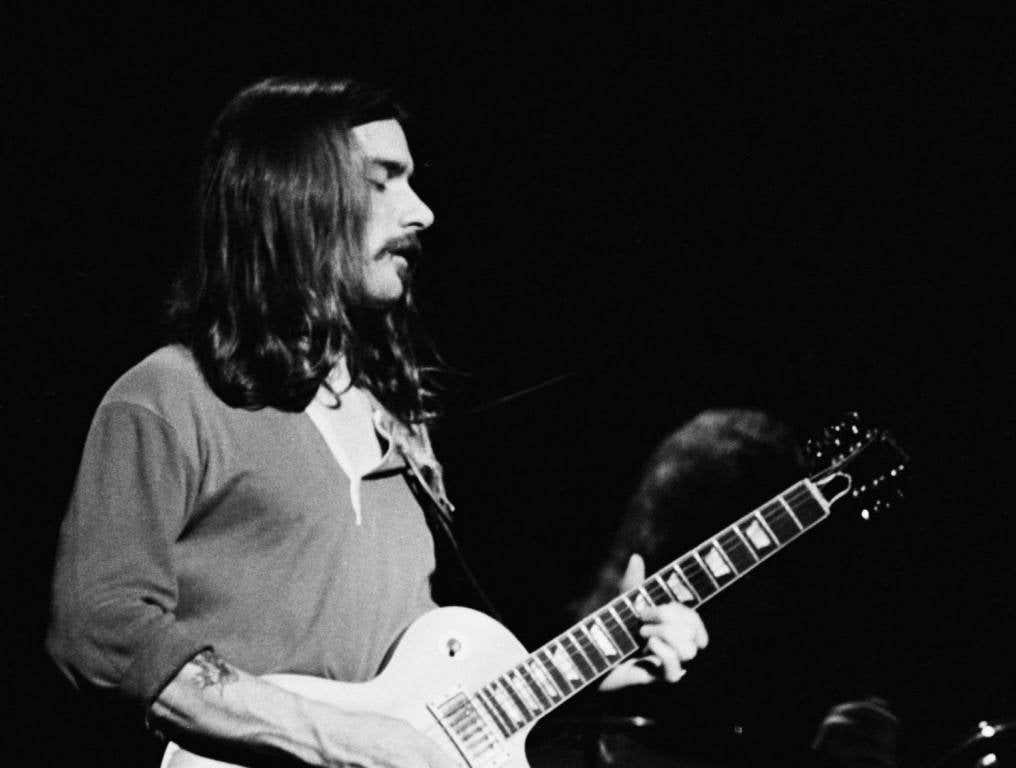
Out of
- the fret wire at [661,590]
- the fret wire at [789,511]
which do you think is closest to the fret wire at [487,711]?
the fret wire at [661,590]

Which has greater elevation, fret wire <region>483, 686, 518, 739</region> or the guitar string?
the guitar string

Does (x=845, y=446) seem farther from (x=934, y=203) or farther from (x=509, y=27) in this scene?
(x=509, y=27)

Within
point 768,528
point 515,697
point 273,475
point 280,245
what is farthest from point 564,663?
point 280,245

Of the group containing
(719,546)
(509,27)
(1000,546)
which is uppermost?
(509,27)

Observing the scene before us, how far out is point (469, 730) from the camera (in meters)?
1.99

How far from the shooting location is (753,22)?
3.40 m

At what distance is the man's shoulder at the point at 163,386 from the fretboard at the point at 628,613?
29.5 inches

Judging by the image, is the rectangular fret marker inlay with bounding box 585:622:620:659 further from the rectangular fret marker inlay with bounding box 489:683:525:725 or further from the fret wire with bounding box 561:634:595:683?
the rectangular fret marker inlay with bounding box 489:683:525:725

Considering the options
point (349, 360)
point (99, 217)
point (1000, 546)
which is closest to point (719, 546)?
point (349, 360)

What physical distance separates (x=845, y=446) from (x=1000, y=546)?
1.05 m

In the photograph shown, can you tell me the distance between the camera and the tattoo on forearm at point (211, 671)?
1.72 meters

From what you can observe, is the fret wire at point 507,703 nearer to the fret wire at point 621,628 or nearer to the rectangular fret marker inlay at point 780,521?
the fret wire at point 621,628

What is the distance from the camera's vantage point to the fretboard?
6.88ft

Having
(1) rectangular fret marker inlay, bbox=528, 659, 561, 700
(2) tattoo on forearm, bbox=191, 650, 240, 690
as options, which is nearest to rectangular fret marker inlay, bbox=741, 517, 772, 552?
(1) rectangular fret marker inlay, bbox=528, 659, 561, 700
